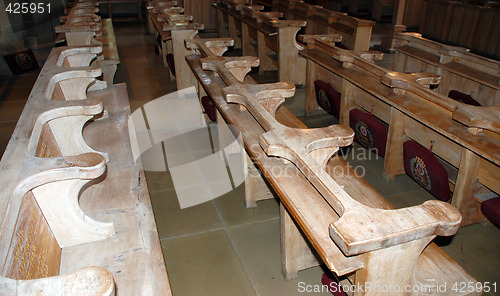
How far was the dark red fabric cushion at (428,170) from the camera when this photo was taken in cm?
248

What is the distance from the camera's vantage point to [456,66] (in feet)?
13.0

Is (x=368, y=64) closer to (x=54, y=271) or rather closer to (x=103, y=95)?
(x=103, y=95)

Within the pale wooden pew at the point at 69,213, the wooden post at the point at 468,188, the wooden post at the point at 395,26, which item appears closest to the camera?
the pale wooden pew at the point at 69,213

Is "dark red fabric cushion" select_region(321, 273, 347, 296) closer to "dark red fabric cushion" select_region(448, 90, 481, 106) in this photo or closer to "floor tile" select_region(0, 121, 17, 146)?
"dark red fabric cushion" select_region(448, 90, 481, 106)

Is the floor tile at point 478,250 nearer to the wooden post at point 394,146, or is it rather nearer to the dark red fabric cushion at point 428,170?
the dark red fabric cushion at point 428,170

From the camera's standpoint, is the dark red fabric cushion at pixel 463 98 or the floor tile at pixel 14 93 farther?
the floor tile at pixel 14 93

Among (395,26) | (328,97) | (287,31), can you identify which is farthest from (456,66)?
(395,26)

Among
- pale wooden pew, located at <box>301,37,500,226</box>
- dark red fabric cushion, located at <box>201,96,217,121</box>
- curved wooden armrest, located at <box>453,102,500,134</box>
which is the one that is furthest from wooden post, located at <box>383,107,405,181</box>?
dark red fabric cushion, located at <box>201,96,217,121</box>

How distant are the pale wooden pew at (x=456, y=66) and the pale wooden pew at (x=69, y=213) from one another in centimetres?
308

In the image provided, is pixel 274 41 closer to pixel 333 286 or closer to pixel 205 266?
pixel 205 266

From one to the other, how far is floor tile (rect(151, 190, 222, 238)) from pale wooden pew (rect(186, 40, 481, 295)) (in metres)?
0.77

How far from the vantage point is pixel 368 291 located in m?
1.60

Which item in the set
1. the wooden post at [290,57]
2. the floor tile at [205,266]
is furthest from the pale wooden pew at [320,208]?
the wooden post at [290,57]

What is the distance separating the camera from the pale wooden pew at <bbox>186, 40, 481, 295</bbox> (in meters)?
1.55
